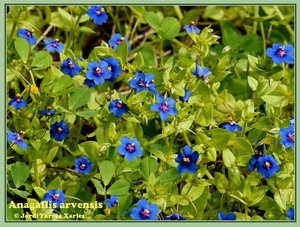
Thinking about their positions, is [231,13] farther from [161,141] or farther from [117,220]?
[117,220]

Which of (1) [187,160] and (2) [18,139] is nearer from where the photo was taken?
(1) [187,160]

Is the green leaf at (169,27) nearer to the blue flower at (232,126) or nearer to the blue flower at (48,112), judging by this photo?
the blue flower at (232,126)

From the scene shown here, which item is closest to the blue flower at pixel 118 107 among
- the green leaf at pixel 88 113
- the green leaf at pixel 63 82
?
the green leaf at pixel 88 113

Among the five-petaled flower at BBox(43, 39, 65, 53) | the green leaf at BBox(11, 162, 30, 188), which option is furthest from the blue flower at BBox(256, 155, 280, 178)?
the five-petaled flower at BBox(43, 39, 65, 53)

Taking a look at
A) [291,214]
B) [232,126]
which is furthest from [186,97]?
[291,214]

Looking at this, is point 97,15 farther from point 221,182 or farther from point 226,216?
point 226,216

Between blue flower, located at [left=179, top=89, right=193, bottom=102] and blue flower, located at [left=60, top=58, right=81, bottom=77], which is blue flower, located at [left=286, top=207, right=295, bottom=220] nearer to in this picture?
blue flower, located at [left=179, top=89, right=193, bottom=102]

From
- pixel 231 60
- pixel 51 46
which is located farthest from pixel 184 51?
pixel 51 46
